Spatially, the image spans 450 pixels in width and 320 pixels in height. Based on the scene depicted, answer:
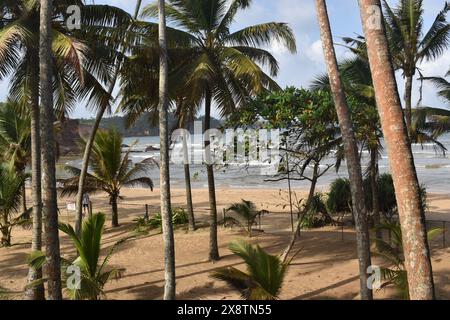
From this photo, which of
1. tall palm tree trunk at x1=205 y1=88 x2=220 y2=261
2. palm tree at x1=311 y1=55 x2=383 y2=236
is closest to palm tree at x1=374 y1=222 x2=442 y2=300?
palm tree at x1=311 y1=55 x2=383 y2=236

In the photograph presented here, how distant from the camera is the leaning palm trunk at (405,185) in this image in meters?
4.40

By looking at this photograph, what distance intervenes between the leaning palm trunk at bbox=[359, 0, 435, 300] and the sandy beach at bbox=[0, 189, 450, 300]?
4.43m

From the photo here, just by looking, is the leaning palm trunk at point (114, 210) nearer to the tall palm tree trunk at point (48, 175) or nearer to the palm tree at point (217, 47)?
the palm tree at point (217, 47)

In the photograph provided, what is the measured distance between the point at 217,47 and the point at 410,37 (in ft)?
15.3

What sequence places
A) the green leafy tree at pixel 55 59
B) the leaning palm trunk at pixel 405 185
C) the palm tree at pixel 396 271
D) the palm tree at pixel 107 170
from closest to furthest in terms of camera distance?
the leaning palm trunk at pixel 405 185 → the palm tree at pixel 396 271 → the green leafy tree at pixel 55 59 → the palm tree at pixel 107 170

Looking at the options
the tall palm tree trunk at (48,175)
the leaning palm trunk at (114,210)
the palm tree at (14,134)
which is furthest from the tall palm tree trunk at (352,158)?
the palm tree at (14,134)

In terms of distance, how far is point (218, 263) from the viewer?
11375 mm

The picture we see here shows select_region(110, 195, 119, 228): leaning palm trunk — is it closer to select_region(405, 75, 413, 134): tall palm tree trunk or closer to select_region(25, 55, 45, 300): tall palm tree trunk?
select_region(25, 55, 45, 300): tall palm tree trunk

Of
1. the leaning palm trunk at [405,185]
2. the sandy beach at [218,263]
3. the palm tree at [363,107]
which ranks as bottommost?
the sandy beach at [218,263]

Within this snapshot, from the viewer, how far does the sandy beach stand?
9211mm

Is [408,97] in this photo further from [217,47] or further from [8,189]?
[8,189]

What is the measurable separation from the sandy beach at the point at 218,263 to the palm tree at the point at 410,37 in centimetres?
373

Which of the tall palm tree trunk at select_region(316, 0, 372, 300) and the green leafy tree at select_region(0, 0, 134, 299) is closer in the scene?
the tall palm tree trunk at select_region(316, 0, 372, 300)
